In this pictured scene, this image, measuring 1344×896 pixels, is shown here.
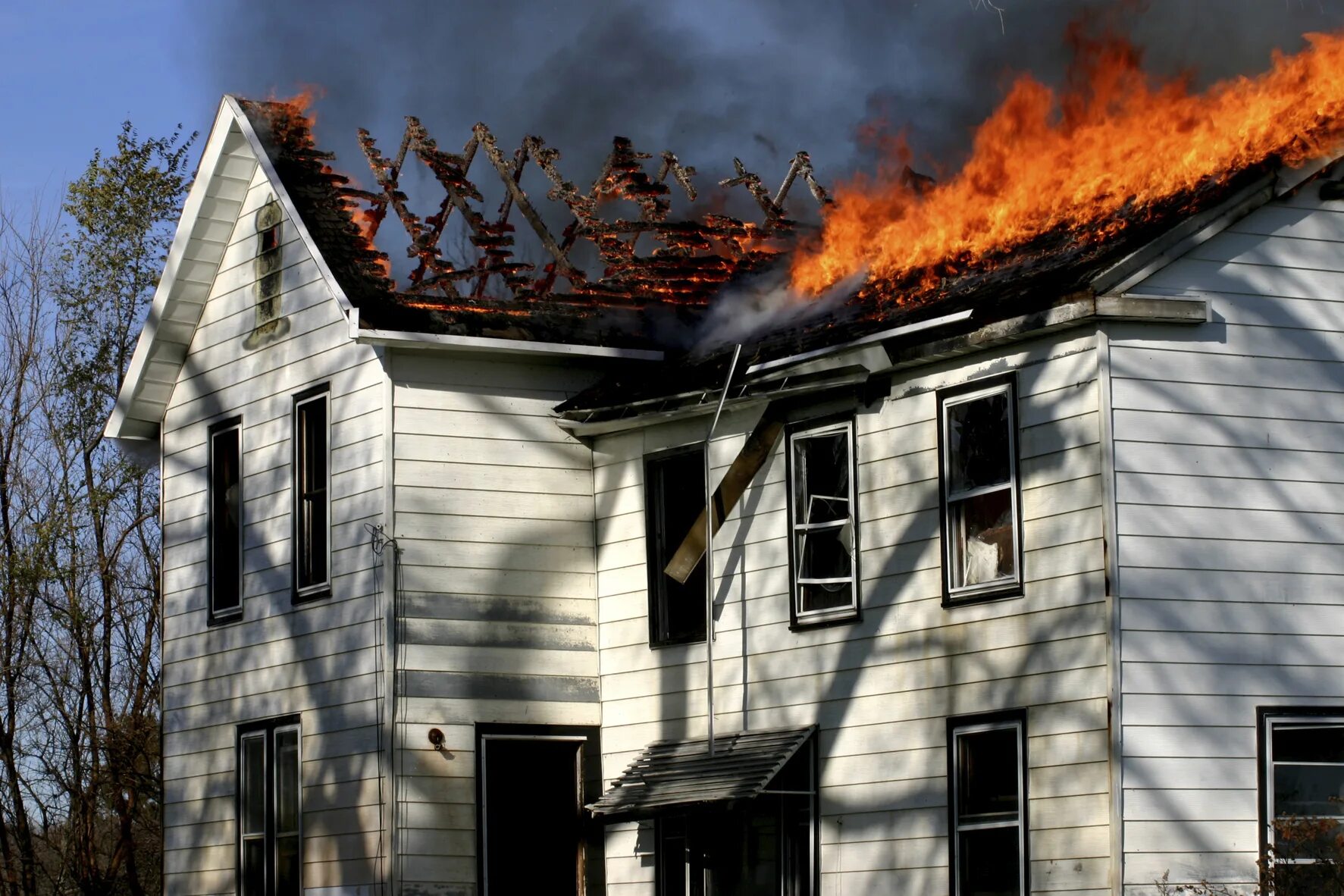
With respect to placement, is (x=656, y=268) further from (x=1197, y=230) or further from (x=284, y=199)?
(x=1197, y=230)

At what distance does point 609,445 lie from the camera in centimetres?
1980

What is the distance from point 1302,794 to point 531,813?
23.7 feet

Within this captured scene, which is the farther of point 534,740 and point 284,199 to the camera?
point 284,199

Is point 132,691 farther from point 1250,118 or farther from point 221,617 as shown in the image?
point 1250,118

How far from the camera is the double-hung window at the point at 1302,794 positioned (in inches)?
571

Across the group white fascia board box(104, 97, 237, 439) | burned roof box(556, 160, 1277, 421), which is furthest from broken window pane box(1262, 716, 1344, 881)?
white fascia board box(104, 97, 237, 439)

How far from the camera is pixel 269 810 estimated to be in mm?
20125

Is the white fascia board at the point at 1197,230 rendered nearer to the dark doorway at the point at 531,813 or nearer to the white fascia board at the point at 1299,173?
the white fascia board at the point at 1299,173

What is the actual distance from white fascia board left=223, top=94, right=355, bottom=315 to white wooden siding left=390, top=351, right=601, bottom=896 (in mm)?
820

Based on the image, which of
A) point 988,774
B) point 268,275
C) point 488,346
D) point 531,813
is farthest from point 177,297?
point 988,774

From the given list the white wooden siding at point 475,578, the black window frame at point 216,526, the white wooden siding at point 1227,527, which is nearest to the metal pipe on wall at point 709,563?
the white wooden siding at point 475,578

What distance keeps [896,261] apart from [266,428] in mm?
6631

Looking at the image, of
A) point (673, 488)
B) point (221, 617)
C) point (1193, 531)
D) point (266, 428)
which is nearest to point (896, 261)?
point (673, 488)

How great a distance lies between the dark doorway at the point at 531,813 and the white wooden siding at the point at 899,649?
1.19ft
